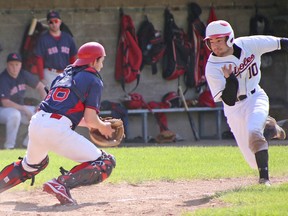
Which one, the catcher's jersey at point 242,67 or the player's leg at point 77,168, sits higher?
the catcher's jersey at point 242,67

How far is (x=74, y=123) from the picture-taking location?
8453mm

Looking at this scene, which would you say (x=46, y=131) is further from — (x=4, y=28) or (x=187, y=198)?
(x=4, y=28)

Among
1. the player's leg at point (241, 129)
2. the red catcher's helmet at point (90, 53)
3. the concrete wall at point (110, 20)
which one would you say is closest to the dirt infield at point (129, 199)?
the player's leg at point (241, 129)

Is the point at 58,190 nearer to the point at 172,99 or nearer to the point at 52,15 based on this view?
the point at 52,15

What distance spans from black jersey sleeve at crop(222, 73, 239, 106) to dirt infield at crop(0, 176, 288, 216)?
3.16 feet

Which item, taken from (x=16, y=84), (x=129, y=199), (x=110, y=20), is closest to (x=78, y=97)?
(x=129, y=199)

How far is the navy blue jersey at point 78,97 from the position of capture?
27.2 ft

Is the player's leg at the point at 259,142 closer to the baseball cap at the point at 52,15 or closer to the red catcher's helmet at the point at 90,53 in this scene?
the red catcher's helmet at the point at 90,53

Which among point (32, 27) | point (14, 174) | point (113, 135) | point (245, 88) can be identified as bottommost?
point (14, 174)

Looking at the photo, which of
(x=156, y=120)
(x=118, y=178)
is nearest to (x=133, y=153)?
(x=118, y=178)

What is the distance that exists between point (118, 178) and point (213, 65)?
2066 millimetres

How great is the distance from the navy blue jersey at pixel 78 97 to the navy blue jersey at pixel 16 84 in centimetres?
747

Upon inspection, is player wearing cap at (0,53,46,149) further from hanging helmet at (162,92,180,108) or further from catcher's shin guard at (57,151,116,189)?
catcher's shin guard at (57,151,116,189)

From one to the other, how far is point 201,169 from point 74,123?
334cm
